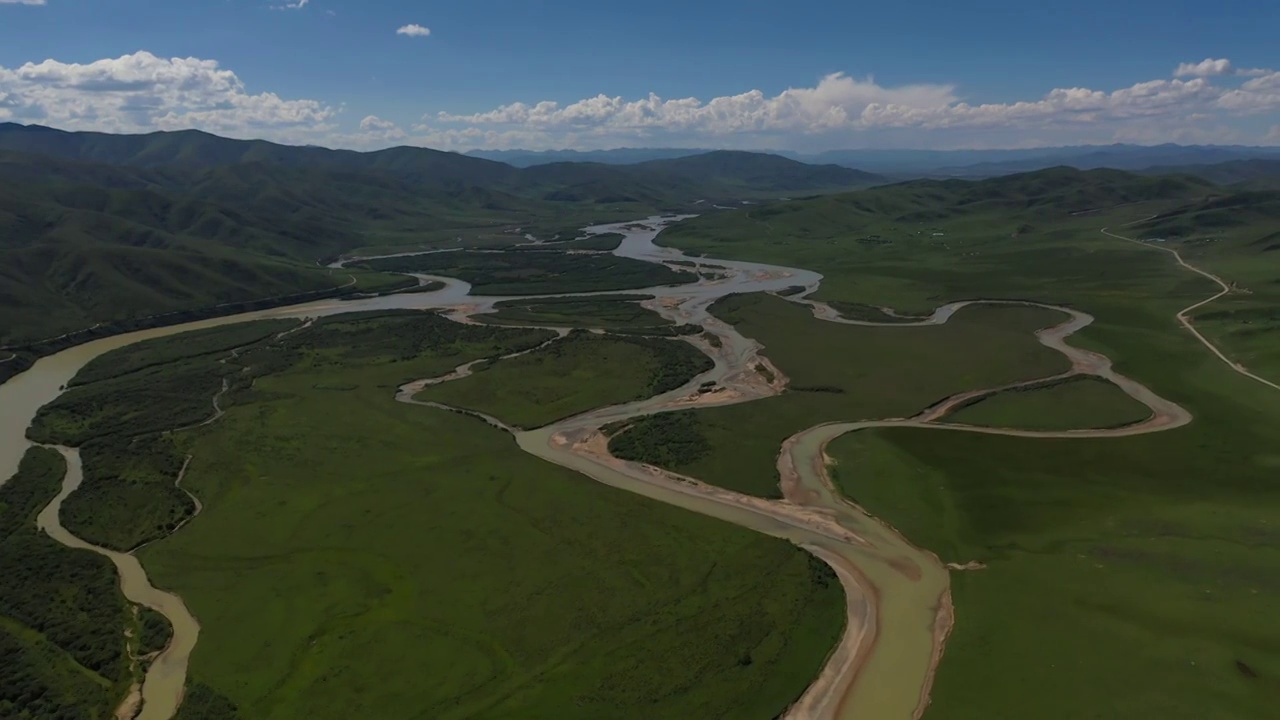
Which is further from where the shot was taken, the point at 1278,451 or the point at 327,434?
the point at 327,434

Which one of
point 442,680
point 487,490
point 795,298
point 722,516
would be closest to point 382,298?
point 795,298

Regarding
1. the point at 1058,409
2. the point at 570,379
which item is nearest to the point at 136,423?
the point at 570,379

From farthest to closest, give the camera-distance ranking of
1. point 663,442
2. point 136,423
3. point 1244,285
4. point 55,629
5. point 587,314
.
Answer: point 587,314 < point 1244,285 < point 136,423 < point 663,442 < point 55,629

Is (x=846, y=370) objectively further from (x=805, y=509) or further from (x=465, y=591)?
(x=465, y=591)

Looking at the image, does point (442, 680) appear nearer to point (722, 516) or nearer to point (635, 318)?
point (722, 516)

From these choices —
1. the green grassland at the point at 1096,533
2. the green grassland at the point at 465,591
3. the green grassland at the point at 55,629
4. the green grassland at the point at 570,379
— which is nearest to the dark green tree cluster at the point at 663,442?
the green grassland at the point at 1096,533

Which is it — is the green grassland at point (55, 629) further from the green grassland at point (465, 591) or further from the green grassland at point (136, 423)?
the green grassland at point (465, 591)
